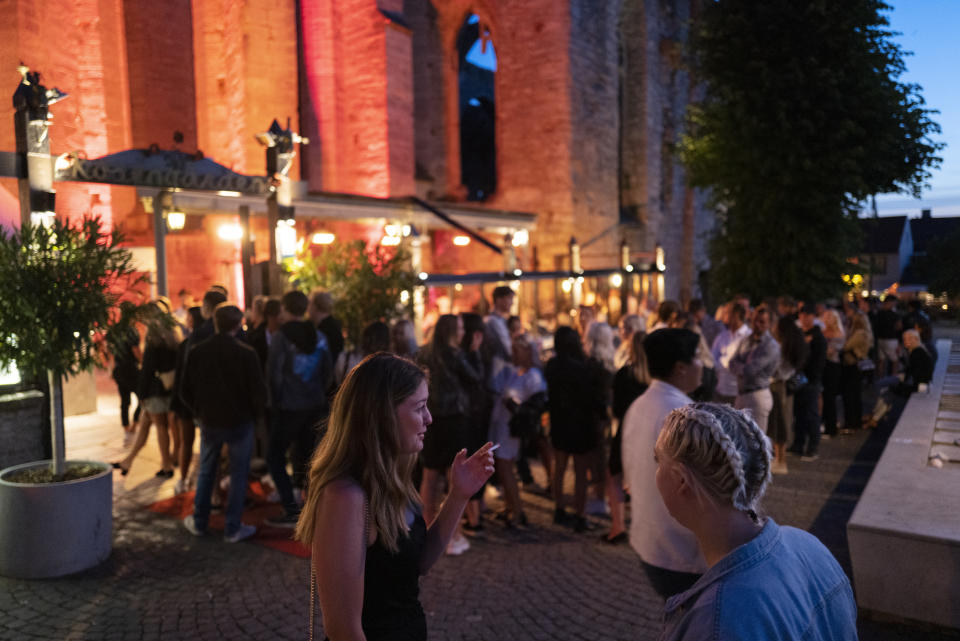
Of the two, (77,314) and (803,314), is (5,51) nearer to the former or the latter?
(77,314)

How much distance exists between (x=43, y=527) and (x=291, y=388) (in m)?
1.91

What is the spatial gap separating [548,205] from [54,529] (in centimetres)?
1613

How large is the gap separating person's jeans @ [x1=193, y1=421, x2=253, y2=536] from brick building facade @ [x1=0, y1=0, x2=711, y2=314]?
7949 millimetres

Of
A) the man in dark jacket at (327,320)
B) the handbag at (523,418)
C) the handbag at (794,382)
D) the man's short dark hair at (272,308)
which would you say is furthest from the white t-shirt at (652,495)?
the handbag at (794,382)

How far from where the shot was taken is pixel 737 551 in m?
1.35

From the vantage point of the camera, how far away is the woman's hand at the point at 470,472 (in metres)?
2.07

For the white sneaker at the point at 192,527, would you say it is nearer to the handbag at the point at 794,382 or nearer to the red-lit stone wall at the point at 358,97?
the handbag at the point at 794,382

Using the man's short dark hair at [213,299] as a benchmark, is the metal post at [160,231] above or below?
above

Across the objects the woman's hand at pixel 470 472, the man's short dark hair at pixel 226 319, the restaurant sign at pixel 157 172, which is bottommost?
the woman's hand at pixel 470 472

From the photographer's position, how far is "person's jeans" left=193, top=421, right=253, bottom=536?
17.6ft

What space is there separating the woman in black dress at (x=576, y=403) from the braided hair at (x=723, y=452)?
4.00 meters

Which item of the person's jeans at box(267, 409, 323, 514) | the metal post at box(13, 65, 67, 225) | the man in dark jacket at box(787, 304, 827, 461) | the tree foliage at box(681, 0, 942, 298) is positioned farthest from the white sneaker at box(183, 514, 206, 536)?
the tree foliage at box(681, 0, 942, 298)

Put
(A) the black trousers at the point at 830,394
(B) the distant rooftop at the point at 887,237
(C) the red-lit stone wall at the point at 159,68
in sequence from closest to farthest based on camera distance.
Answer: (A) the black trousers at the point at 830,394, (C) the red-lit stone wall at the point at 159,68, (B) the distant rooftop at the point at 887,237

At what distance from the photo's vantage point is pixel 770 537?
139 centimetres
